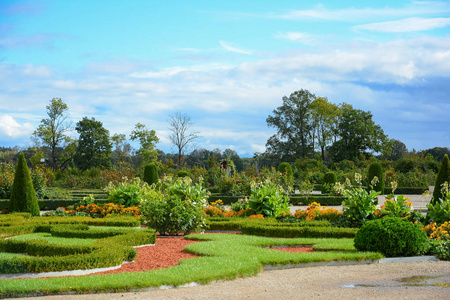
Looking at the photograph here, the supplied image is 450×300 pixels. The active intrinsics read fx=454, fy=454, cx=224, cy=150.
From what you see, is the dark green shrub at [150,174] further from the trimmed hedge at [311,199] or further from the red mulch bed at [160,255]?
the red mulch bed at [160,255]

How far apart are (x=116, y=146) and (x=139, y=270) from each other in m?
39.1

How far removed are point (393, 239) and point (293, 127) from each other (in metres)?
40.5

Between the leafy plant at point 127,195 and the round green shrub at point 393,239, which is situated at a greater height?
the leafy plant at point 127,195

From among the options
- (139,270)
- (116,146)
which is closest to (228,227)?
(139,270)

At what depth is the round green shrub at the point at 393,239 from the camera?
7.82 meters

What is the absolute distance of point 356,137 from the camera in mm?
44781

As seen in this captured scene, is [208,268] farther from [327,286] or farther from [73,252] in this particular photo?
[73,252]

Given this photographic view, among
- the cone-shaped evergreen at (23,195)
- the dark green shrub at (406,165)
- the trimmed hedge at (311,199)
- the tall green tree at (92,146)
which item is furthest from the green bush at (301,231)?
the tall green tree at (92,146)

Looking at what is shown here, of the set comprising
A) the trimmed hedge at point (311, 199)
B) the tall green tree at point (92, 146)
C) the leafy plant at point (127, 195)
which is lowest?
the trimmed hedge at point (311, 199)

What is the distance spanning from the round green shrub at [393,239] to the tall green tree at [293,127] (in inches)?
1522

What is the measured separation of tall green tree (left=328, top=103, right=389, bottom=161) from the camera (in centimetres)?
4450

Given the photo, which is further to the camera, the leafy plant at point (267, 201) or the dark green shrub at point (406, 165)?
the dark green shrub at point (406, 165)

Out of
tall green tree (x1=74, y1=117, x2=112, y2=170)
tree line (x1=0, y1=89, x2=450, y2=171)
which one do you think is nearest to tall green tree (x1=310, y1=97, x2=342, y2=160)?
tree line (x1=0, y1=89, x2=450, y2=171)

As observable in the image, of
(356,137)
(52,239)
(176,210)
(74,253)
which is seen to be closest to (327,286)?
(74,253)
